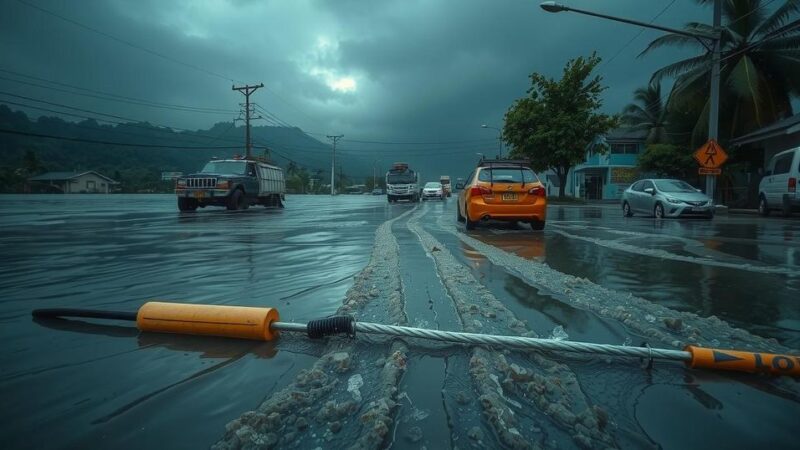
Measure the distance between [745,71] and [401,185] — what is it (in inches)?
818

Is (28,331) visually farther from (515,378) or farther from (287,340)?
(515,378)

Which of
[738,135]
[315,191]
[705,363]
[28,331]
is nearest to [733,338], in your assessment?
[705,363]

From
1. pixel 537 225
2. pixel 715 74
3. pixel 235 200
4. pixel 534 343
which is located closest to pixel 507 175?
pixel 537 225

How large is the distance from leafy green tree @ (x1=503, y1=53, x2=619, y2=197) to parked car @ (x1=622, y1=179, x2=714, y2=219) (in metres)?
16.0

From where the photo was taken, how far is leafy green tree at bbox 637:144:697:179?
2920 centimetres

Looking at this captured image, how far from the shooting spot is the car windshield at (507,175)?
9133mm

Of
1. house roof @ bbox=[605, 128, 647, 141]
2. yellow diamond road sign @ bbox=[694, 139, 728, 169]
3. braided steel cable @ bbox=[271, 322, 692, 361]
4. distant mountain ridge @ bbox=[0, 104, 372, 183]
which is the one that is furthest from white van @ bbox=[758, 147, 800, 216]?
distant mountain ridge @ bbox=[0, 104, 372, 183]

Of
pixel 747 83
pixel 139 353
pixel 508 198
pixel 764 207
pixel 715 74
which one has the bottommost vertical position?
pixel 139 353

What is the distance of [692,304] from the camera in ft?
10.8

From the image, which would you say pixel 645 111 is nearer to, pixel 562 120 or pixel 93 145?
pixel 562 120

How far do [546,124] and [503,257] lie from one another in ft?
95.2

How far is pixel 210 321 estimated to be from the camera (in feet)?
8.55

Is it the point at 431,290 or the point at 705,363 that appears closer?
the point at 705,363

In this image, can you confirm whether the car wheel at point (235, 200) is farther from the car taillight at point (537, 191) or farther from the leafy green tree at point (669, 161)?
the leafy green tree at point (669, 161)
